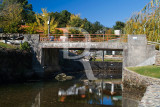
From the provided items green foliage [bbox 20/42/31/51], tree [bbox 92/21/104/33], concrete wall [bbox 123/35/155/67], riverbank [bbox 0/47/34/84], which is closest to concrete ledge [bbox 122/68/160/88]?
concrete wall [bbox 123/35/155/67]

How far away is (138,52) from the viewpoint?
25.6 metres

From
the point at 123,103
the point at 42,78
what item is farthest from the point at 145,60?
the point at 42,78

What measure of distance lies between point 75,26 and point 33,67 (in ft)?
94.5

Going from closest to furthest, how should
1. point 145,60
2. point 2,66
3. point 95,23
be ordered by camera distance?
point 2,66 < point 145,60 < point 95,23

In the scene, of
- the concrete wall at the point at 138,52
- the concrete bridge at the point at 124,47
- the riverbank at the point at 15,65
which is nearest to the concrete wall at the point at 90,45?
the concrete bridge at the point at 124,47

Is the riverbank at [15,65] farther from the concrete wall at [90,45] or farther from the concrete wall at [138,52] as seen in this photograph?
the concrete wall at [138,52]

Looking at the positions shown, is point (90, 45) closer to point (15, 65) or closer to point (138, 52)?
point (138, 52)

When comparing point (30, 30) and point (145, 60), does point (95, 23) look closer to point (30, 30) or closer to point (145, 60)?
point (30, 30)

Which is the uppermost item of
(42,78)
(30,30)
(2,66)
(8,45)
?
(30,30)

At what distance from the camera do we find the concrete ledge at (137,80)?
15.9m

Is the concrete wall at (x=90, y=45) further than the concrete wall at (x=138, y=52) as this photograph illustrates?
Yes

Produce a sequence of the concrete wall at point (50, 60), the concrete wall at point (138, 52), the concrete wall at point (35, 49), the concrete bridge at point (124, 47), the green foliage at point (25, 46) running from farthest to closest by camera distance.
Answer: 1. the concrete wall at point (50, 60)
2. the concrete wall at point (35, 49)
3. the green foliage at point (25, 46)
4. the concrete bridge at point (124, 47)
5. the concrete wall at point (138, 52)

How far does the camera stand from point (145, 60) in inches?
997

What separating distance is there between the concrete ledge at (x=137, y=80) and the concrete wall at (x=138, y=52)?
14.4 ft
